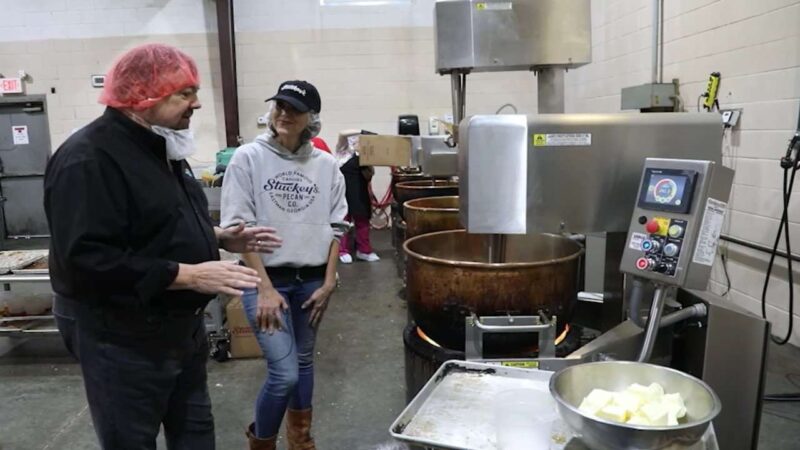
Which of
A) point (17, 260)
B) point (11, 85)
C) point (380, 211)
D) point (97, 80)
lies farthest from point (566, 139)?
point (11, 85)

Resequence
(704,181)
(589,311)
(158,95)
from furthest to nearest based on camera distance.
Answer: (589,311)
(158,95)
(704,181)

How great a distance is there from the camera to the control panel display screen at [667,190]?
120cm

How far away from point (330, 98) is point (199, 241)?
5414mm

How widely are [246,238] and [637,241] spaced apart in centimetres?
100

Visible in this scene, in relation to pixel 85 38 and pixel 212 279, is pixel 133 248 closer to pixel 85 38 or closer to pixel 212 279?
pixel 212 279

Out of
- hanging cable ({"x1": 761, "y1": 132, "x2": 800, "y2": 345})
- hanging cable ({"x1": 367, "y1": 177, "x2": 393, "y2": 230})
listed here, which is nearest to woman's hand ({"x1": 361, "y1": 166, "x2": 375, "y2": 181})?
hanging cable ({"x1": 367, "y1": 177, "x2": 393, "y2": 230})

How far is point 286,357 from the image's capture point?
A: 5.96 ft

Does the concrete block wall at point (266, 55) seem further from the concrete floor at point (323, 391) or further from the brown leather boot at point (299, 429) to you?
the brown leather boot at point (299, 429)

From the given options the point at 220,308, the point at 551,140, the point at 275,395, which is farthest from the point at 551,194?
the point at 220,308

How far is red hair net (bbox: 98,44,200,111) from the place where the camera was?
4.14ft

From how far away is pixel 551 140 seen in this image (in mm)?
1429

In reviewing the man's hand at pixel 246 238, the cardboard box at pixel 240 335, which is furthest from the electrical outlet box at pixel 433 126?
the man's hand at pixel 246 238

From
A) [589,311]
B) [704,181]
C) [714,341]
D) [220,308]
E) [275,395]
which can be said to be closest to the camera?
[704,181]

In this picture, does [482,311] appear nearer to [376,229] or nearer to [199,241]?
[199,241]
